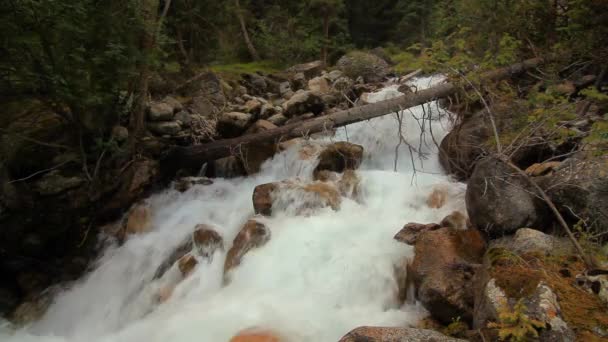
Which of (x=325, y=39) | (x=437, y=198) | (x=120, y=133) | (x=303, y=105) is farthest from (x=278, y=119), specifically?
(x=325, y=39)

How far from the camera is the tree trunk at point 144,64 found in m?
6.40

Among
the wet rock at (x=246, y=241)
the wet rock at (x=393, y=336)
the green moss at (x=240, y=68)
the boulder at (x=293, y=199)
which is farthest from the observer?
the green moss at (x=240, y=68)

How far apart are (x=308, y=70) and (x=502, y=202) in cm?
1325

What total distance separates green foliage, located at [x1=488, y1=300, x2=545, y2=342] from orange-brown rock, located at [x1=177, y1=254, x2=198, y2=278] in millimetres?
4553

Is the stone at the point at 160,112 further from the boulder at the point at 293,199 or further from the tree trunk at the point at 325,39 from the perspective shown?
the tree trunk at the point at 325,39

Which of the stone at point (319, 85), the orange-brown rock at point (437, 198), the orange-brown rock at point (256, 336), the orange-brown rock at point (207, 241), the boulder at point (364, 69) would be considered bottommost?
the orange-brown rock at point (256, 336)

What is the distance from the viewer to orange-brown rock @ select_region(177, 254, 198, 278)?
5.83 m

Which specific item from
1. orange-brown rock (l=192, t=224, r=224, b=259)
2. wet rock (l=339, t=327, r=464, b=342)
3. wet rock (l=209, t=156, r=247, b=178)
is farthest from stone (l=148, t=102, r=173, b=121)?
wet rock (l=339, t=327, r=464, b=342)

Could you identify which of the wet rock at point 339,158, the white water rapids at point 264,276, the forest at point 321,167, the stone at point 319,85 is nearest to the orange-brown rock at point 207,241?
the forest at point 321,167

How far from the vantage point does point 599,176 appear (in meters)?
4.03

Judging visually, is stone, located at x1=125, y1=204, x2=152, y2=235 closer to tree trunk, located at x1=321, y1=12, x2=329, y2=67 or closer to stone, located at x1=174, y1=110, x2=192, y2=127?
stone, located at x1=174, y1=110, x2=192, y2=127

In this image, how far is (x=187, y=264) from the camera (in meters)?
5.88

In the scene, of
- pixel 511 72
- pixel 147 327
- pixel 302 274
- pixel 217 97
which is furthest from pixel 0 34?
pixel 511 72

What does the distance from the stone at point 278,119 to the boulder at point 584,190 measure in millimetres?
6415
